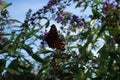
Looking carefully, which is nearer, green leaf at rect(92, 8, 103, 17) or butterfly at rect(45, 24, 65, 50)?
butterfly at rect(45, 24, 65, 50)

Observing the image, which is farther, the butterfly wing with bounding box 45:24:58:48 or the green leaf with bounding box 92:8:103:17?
the green leaf with bounding box 92:8:103:17

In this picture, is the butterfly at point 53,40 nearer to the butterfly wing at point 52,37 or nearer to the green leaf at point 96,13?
the butterfly wing at point 52,37

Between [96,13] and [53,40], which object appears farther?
[96,13]

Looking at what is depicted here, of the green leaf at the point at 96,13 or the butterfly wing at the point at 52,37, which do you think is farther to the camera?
the green leaf at the point at 96,13

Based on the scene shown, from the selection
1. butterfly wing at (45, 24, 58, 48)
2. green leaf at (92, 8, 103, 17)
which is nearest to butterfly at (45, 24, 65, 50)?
butterfly wing at (45, 24, 58, 48)

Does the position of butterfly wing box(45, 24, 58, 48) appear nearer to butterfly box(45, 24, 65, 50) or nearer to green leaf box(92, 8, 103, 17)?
butterfly box(45, 24, 65, 50)

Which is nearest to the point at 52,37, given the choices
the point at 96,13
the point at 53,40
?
the point at 53,40

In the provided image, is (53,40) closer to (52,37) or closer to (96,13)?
(52,37)

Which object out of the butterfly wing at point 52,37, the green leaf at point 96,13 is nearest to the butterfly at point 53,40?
the butterfly wing at point 52,37

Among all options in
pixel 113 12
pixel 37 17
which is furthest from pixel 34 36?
pixel 113 12

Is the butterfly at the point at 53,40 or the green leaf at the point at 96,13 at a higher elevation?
the green leaf at the point at 96,13

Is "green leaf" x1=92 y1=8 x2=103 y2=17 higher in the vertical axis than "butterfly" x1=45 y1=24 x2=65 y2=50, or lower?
higher

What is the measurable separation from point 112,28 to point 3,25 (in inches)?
32.7

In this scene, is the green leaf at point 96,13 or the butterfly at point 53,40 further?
the green leaf at point 96,13
